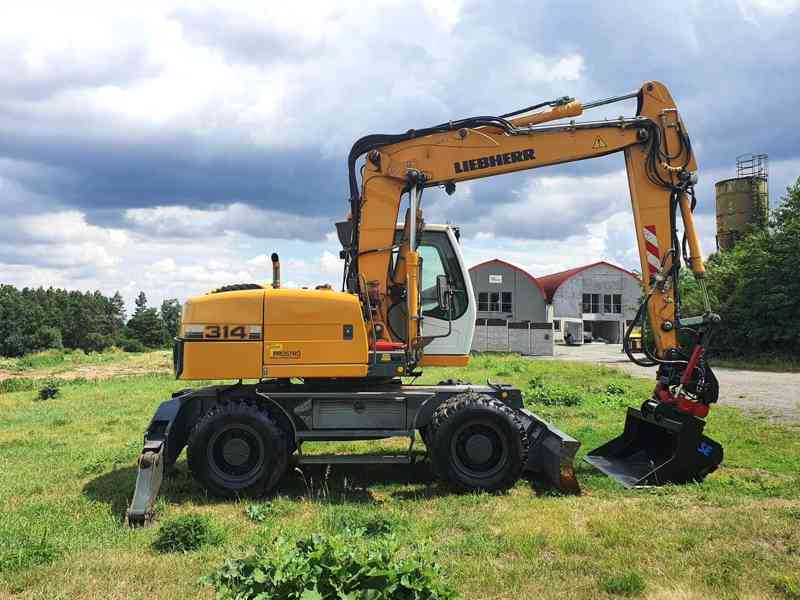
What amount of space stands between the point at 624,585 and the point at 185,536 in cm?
384

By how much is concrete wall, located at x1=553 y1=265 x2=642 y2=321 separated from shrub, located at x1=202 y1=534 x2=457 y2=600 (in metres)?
58.7

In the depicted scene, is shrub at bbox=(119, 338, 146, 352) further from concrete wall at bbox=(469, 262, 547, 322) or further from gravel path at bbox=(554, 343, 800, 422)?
gravel path at bbox=(554, 343, 800, 422)

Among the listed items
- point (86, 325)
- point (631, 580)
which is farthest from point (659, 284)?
point (86, 325)

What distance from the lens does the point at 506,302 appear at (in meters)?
52.2

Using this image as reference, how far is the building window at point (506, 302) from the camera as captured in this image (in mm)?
52141

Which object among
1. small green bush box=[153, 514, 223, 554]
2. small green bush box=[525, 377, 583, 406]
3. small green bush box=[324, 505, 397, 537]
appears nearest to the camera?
small green bush box=[153, 514, 223, 554]

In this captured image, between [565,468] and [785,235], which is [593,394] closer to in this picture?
[565,468]

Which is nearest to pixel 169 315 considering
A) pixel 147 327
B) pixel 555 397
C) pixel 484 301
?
pixel 147 327

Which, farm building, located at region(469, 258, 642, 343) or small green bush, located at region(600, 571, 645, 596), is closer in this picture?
small green bush, located at region(600, 571, 645, 596)

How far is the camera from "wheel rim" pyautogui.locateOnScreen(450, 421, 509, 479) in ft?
25.9

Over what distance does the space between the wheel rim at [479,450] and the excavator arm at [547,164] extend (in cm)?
187

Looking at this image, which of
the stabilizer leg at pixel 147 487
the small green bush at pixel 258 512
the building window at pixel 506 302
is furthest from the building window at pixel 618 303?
the stabilizer leg at pixel 147 487

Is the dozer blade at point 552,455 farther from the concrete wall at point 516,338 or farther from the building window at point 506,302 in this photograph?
the building window at point 506,302

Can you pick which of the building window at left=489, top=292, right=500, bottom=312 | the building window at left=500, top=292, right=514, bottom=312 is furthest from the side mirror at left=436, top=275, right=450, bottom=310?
the building window at left=500, top=292, right=514, bottom=312
